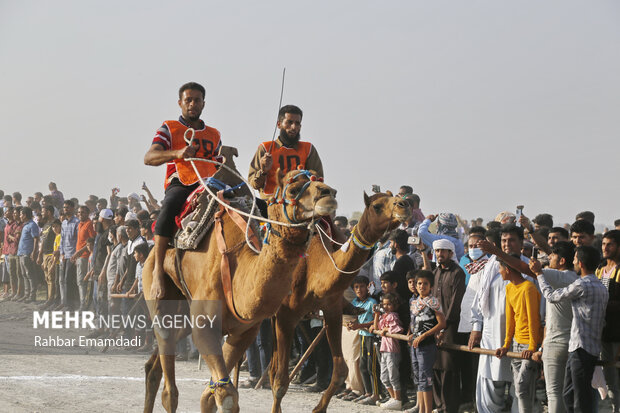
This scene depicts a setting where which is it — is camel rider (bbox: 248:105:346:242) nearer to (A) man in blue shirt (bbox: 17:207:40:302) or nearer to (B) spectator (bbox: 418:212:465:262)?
(B) spectator (bbox: 418:212:465:262)

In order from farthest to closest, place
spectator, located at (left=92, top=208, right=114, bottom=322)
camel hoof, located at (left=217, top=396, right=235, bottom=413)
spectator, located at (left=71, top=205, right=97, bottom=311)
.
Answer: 1. spectator, located at (left=71, top=205, right=97, bottom=311)
2. spectator, located at (left=92, top=208, right=114, bottom=322)
3. camel hoof, located at (left=217, top=396, right=235, bottom=413)

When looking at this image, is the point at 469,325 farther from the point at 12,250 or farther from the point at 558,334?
the point at 12,250

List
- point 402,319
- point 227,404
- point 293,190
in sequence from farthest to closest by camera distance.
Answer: point 402,319
point 227,404
point 293,190

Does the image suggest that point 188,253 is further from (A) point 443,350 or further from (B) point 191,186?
(A) point 443,350

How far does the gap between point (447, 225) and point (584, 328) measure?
4.59 metres

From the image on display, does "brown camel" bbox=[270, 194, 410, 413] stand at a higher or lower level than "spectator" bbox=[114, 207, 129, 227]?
lower

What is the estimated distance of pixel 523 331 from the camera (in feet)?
29.4

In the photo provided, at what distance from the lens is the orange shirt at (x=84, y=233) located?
2061 cm

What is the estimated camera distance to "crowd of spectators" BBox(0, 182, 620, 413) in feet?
26.3

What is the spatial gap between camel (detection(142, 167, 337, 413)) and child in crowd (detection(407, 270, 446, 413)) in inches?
123

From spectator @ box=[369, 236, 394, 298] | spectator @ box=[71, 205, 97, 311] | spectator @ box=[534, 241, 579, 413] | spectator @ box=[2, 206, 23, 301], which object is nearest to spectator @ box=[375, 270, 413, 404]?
spectator @ box=[369, 236, 394, 298]

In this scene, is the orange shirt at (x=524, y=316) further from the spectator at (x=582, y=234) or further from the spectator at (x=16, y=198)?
the spectator at (x=16, y=198)

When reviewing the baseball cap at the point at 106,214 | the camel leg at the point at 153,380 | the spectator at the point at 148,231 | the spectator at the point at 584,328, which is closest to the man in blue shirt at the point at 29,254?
the baseball cap at the point at 106,214

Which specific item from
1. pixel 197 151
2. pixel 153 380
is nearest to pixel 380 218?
pixel 197 151
